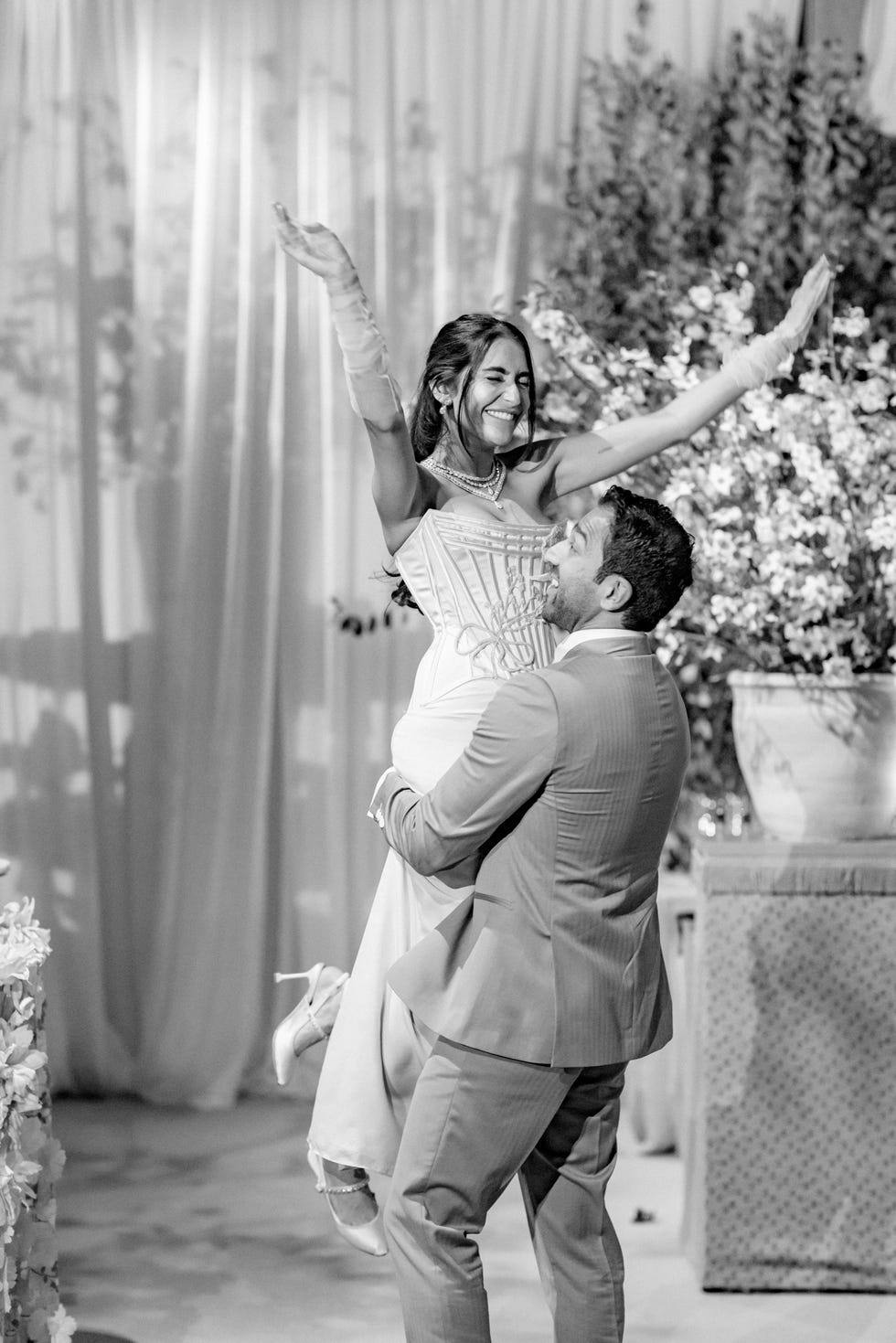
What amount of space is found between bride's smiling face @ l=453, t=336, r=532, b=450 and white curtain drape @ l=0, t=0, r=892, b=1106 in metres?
1.87

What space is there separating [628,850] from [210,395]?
8.75 feet

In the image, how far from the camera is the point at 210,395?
4.41 m

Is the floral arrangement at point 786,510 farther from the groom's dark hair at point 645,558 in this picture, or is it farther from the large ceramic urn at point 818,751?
the groom's dark hair at point 645,558

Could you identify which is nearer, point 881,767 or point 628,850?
point 628,850

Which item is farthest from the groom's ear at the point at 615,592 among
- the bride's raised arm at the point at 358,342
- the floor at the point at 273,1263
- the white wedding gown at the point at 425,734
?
the floor at the point at 273,1263

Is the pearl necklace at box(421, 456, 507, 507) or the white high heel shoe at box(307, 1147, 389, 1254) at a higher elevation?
the pearl necklace at box(421, 456, 507, 507)

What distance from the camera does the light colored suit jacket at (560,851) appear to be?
2023mm

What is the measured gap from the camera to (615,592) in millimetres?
2068

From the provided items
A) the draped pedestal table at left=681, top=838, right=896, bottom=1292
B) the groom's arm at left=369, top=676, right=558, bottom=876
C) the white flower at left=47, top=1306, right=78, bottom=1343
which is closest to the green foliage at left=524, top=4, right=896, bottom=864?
the draped pedestal table at left=681, top=838, right=896, bottom=1292

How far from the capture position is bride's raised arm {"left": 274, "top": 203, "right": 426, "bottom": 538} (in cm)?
225

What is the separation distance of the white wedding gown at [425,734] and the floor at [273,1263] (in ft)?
2.53

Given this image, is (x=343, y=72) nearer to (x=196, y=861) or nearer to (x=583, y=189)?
(x=583, y=189)

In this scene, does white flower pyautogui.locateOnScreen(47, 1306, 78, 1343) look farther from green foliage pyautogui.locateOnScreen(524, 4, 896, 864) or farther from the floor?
green foliage pyautogui.locateOnScreen(524, 4, 896, 864)

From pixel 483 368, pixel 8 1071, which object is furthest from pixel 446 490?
pixel 8 1071
